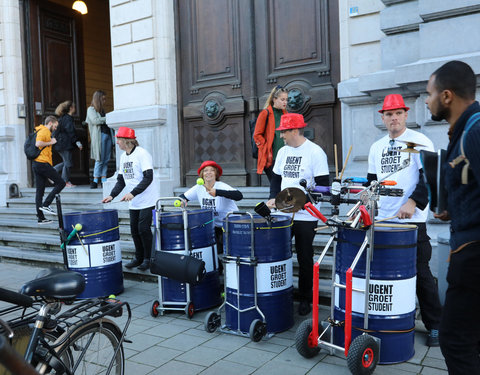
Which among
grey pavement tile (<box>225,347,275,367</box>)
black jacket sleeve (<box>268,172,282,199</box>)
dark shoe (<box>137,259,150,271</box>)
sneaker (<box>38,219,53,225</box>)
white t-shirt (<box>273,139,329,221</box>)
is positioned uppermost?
white t-shirt (<box>273,139,329,221</box>)

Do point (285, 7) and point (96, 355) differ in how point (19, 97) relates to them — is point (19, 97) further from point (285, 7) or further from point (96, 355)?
point (96, 355)

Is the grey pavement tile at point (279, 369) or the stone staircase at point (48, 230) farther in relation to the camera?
the stone staircase at point (48, 230)

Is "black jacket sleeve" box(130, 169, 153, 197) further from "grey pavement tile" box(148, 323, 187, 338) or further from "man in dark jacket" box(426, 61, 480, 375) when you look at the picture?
"man in dark jacket" box(426, 61, 480, 375)

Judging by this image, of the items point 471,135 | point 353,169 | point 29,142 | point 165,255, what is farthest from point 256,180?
point 471,135

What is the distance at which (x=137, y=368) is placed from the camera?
3717 mm

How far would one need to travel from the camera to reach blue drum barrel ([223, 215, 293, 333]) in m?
4.27

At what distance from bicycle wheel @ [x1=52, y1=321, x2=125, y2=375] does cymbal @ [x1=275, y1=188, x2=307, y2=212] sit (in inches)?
62.9

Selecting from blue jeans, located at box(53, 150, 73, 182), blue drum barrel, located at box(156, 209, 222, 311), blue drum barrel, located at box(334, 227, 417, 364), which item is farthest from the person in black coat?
blue drum barrel, located at box(334, 227, 417, 364)

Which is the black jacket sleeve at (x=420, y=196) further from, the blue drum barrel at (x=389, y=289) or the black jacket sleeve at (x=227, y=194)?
the black jacket sleeve at (x=227, y=194)

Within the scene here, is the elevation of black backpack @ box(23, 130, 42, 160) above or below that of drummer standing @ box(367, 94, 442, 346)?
above

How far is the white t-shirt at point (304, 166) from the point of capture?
475 cm

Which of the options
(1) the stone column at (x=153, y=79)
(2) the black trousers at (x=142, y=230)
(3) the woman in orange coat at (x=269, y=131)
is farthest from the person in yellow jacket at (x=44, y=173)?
(3) the woman in orange coat at (x=269, y=131)

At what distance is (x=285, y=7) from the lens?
7.52 metres

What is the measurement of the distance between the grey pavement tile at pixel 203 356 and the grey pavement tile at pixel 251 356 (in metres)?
0.09
